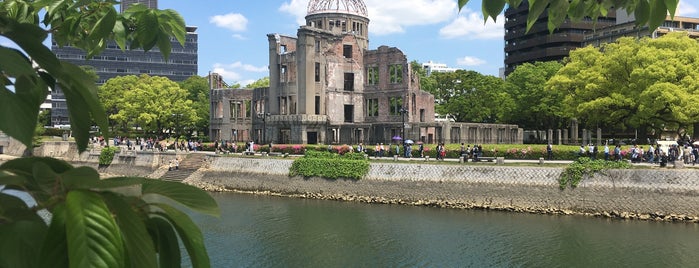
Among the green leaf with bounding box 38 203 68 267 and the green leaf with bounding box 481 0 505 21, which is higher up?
the green leaf with bounding box 481 0 505 21

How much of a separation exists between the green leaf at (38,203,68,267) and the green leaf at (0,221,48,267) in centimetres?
10

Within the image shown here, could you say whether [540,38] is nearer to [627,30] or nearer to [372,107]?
[627,30]

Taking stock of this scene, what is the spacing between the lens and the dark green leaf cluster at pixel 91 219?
1.45 metres

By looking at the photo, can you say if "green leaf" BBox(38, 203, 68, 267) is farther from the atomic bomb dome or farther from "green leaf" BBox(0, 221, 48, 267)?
the atomic bomb dome

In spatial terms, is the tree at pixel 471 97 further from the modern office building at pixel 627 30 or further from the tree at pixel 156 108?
the tree at pixel 156 108

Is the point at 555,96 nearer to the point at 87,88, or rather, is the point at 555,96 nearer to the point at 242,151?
the point at 242,151

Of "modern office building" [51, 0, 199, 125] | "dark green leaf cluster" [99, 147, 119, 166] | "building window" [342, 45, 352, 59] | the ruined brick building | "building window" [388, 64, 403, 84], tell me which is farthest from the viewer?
"modern office building" [51, 0, 199, 125]

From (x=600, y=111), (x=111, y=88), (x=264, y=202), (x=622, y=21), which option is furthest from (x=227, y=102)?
(x=622, y=21)

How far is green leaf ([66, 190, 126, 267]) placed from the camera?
1405mm

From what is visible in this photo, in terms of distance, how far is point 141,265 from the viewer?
1625 mm

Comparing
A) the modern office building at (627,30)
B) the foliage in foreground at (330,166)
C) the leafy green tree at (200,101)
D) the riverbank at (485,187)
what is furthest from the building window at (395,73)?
the modern office building at (627,30)

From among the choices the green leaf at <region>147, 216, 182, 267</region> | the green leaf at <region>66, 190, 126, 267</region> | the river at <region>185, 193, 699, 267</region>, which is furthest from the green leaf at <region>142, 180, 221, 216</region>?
the river at <region>185, 193, 699, 267</region>

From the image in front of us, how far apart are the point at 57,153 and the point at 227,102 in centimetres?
2037

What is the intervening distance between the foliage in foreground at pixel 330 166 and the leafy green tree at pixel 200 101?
41405mm
